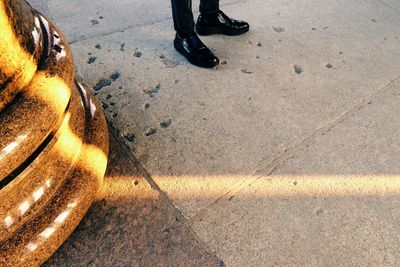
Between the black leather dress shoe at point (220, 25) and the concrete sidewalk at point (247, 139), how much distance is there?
65 millimetres

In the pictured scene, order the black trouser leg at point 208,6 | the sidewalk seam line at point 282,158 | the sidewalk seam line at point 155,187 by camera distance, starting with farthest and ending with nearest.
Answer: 1. the black trouser leg at point 208,6
2. the sidewalk seam line at point 282,158
3. the sidewalk seam line at point 155,187

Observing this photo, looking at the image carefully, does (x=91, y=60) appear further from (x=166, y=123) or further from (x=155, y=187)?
(x=155, y=187)

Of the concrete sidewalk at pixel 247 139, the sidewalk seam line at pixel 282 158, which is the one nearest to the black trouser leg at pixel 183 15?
the concrete sidewalk at pixel 247 139

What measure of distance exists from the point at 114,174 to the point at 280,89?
41.7 inches

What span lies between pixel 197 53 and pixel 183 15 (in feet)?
0.77

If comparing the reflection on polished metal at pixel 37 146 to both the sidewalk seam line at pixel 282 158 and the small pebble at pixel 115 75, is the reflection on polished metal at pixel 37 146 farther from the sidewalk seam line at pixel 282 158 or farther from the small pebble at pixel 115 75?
the small pebble at pixel 115 75

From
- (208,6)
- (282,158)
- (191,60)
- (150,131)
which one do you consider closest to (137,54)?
(191,60)

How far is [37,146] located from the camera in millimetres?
1211

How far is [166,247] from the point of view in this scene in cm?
143

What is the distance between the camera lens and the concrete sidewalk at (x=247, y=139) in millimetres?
1453

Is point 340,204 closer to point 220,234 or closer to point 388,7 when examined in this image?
point 220,234

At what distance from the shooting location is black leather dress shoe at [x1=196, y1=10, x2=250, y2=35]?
2.44 metres

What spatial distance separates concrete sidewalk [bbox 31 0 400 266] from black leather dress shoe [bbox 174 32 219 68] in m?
0.06

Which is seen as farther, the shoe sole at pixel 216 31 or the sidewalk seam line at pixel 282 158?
the shoe sole at pixel 216 31
